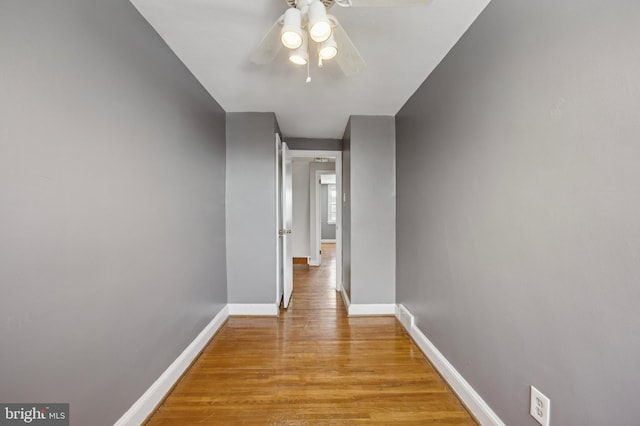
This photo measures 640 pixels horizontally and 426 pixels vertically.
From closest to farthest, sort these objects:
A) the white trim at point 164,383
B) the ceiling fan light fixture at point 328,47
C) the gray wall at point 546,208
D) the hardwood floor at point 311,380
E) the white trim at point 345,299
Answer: the gray wall at point 546,208 < the ceiling fan light fixture at point 328,47 < the white trim at point 164,383 < the hardwood floor at point 311,380 < the white trim at point 345,299

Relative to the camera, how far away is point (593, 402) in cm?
84

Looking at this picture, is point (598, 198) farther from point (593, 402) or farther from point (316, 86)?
point (316, 86)

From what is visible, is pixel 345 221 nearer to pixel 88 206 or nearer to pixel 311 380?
pixel 311 380

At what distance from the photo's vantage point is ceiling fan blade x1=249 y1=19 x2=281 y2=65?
1.14m

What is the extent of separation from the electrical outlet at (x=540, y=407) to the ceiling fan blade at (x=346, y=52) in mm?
1738

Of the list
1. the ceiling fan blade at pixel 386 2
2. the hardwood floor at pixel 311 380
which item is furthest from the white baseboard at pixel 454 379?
the ceiling fan blade at pixel 386 2

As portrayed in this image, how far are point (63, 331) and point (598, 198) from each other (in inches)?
78.5

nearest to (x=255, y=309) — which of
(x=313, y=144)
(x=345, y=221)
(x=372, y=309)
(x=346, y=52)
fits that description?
(x=372, y=309)

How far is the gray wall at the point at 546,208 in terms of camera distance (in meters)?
0.76

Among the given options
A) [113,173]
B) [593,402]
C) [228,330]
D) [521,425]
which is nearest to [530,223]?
[593,402]

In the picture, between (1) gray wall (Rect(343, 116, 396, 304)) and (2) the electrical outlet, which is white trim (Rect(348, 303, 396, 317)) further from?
(2) the electrical outlet

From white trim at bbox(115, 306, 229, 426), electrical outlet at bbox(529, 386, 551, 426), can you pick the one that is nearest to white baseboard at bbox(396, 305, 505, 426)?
electrical outlet at bbox(529, 386, 551, 426)

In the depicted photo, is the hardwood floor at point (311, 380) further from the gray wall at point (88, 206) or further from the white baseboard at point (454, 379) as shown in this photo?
the gray wall at point (88, 206)

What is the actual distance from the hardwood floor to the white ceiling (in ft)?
7.47
